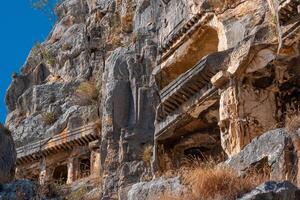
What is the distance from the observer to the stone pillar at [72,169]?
66.8 ft

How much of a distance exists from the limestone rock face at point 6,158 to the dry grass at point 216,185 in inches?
93.2

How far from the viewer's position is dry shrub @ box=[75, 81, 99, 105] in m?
20.8

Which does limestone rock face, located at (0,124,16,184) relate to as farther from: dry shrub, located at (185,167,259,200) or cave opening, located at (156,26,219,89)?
cave opening, located at (156,26,219,89)

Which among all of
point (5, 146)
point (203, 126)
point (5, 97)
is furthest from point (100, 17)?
point (5, 146)

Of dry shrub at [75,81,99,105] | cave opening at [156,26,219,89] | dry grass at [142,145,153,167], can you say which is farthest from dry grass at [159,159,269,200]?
dry shrub at [75,81,99,105]

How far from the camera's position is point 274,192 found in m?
6.79

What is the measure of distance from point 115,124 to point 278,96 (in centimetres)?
653

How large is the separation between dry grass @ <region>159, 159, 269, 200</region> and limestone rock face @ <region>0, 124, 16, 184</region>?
237 centimetres

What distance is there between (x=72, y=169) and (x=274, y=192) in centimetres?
1440

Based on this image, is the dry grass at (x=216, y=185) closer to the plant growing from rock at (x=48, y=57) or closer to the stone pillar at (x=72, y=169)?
the stone pillar at (x=72, y=169)

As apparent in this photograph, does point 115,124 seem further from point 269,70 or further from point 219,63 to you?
point 269,70

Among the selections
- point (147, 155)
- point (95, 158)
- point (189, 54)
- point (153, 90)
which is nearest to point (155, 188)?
point (147, 155)

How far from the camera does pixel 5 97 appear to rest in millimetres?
24531

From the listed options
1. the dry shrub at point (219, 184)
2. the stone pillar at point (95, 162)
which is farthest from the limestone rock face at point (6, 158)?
the stone pillar at point (95, 162)
